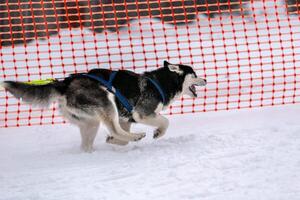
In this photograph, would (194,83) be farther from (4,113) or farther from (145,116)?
(4,113)

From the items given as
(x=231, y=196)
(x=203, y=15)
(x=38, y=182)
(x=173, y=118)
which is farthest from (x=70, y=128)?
(x=203, y=15)

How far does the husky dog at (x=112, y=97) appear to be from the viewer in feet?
16.0

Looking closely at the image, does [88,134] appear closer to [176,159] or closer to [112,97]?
[112,97]

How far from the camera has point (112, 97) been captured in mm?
5055

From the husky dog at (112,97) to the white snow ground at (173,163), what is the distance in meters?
0.22

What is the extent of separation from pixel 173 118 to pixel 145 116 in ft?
3.83

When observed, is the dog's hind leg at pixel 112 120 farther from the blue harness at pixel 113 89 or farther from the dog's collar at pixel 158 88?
the dog's collar at pixel 158 88

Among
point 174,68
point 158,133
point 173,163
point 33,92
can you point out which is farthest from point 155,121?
point 33,92

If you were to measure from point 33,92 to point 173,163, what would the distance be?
56.0 inches

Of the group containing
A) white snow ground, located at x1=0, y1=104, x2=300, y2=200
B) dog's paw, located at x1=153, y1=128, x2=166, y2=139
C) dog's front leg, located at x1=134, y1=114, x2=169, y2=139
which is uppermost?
dog's front leg, located at x1=134, y1=114, x2=169, y2=139

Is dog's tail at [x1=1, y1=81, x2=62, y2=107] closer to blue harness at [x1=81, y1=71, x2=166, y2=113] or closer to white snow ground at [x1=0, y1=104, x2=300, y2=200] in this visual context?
blue harness at [x1=81, y1=71, x2=166, y2=113]

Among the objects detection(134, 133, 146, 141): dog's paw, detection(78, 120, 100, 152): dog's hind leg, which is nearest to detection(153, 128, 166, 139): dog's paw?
detection(134, 133, 146, 141): dog's paw

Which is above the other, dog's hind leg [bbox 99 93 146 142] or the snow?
dog's hind leg [bbox 99 93 146 142]

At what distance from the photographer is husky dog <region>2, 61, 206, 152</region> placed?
489cm
